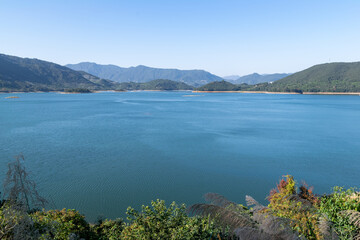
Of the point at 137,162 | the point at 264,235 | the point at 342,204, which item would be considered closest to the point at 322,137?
the point at 137,162

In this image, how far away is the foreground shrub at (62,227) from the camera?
7523mm

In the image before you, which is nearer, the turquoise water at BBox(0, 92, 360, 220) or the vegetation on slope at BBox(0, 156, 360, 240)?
the vegetation on slope at BBox(0, 156, 360, 240)

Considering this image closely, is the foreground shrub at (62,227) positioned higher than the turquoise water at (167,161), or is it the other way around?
the foreground shrub at (62,227)

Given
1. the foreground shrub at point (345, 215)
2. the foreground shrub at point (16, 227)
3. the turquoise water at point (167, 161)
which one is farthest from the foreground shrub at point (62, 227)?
the foreground shrub at point (345, 215)

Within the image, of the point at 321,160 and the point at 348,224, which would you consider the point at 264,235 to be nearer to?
the point at 348,224

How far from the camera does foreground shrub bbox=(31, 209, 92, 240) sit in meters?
7.52

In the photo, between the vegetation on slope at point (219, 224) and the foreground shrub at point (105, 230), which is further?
the foreground shrub at point (105, 230)

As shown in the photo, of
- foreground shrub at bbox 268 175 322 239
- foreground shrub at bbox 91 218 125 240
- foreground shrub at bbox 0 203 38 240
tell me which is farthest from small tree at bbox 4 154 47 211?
foreground shrub at bbox 268 175 322 239

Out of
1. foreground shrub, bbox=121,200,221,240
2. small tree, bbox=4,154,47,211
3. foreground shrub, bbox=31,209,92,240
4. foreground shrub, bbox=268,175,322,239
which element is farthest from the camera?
small tree, bbox=4,154,47,211

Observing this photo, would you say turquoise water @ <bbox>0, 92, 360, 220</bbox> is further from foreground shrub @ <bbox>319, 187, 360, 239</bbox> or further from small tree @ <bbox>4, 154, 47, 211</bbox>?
foreground shrub @ <bbox>319, 187, 360, 239</bbox>

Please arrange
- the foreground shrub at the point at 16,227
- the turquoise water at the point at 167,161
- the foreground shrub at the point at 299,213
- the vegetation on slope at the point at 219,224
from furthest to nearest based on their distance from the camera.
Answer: the turquoise water at the point at 167,161
the foreground shrub at the point at 299,213
the vegetation on slope at the point at 219,224
the foreground shrub at the point at 16,227

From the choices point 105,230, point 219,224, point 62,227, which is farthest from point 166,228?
point 105,230

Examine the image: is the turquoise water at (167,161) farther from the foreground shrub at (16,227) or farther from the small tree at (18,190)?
the foreground shrub at (16,227)

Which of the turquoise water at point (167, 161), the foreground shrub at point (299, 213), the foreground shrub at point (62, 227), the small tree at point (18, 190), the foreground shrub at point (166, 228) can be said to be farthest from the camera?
the turquoise water at point (167, 161)
